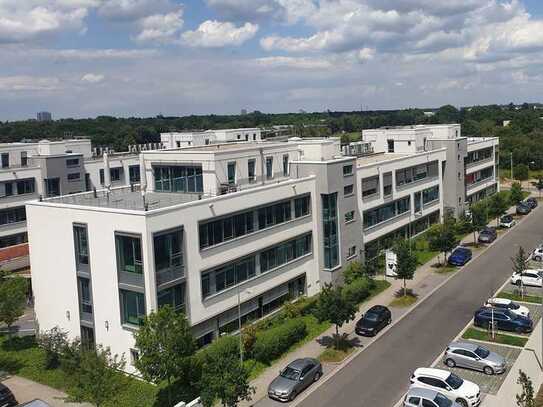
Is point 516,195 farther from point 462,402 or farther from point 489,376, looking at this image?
point 462,402

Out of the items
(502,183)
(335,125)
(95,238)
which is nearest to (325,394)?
(95,238)

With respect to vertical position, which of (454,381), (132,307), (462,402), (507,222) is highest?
(132,307)

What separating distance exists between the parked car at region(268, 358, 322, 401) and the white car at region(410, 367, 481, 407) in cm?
556

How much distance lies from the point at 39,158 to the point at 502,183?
81311mm

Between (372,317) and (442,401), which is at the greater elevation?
(372,317)

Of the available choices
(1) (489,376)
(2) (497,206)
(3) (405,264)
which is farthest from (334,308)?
(2) (497,206)

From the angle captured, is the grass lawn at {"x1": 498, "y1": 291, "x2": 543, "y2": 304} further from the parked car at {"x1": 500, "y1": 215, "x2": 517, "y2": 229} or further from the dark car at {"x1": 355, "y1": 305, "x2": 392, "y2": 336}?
the parked car at {"x1": 500, "y1": 215, "x2": 517, "y2": 229}

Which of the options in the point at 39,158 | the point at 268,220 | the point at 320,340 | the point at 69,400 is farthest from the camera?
the point at 39,158

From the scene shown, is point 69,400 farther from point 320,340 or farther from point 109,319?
point 320,340

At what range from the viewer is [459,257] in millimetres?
56719

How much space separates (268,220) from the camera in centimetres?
4312

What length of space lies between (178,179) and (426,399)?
24.2 metres

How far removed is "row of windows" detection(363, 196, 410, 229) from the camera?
56125mm

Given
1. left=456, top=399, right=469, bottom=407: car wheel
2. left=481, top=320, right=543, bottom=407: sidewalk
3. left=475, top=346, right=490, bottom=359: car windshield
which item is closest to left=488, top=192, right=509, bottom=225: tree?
left=481, top=320, right=543, bottom=407: sidewalk
